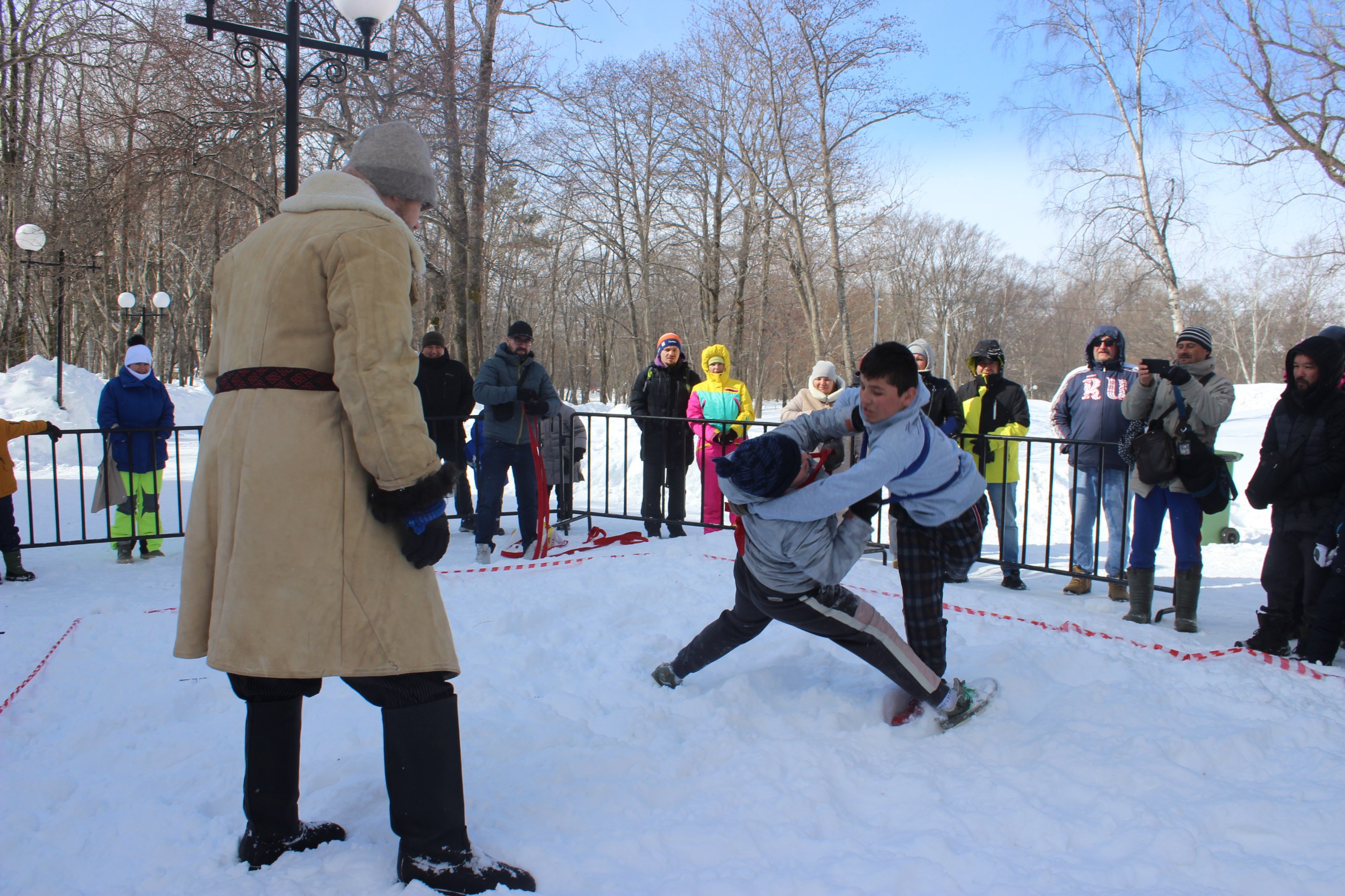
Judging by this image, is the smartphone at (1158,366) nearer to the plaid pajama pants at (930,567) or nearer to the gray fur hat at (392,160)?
the plaid pajama pants at (930,567)

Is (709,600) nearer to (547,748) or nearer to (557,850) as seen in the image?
(547,748)

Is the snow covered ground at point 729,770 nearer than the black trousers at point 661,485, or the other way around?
the snow covered ground at point 729,770

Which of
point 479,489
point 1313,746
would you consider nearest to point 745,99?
point 479,489

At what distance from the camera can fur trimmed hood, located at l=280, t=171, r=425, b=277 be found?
2064 mm

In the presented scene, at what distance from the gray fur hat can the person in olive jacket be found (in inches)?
204

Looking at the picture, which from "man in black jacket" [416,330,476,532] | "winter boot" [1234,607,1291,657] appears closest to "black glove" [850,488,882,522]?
"winter boot" [1234,607,1291,657]

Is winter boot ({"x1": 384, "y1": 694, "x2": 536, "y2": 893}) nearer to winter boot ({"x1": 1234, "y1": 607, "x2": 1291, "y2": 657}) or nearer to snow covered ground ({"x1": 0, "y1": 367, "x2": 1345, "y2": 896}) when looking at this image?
snow covered ground ({"x1": 0, "y1": 367, "x2": 1345, "y2": 896})

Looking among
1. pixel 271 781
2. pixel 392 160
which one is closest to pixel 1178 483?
pixel 392 160

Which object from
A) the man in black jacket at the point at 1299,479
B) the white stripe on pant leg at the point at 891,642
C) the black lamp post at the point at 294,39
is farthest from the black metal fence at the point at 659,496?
the black lamp post at the point at 294,39

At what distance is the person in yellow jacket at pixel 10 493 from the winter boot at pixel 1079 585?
7.75 metres

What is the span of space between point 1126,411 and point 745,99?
63.8 feet

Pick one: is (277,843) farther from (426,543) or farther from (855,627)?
(855,627)

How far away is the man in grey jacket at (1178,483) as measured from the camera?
495 cm

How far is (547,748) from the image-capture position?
306 cm
